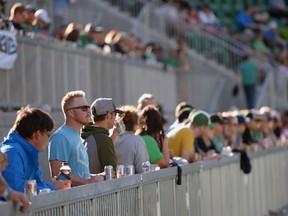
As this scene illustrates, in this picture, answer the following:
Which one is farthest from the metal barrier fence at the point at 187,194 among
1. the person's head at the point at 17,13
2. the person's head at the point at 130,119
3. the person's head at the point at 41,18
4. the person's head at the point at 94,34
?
the person's head at the point at 41,18

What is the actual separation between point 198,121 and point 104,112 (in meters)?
3.62

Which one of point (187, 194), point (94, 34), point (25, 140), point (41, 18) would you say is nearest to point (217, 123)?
point (187, 194)

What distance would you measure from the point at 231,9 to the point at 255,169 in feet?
64.8

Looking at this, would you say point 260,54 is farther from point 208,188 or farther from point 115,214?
point 115,214

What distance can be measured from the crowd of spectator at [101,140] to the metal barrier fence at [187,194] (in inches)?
7.4

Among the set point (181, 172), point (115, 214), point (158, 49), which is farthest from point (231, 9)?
point (115, 214)

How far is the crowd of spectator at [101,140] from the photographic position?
860 cm

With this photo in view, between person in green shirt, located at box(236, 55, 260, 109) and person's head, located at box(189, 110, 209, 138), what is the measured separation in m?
14.2

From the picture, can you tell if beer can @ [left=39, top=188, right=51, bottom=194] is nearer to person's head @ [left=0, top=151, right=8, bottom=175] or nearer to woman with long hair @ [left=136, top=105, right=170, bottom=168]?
person's head @ [left=0, top=151, right=8, bottom=175]

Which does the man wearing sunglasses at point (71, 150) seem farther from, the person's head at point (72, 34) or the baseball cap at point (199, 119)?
the person's head at point (72, 34)

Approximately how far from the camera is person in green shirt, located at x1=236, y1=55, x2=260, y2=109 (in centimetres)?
2877

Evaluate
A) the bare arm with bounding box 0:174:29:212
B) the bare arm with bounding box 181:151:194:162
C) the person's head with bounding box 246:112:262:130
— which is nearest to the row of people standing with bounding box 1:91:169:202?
the bare arm with bounding box 0:174:29:212

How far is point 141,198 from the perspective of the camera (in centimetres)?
1050

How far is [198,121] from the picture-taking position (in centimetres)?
1437
